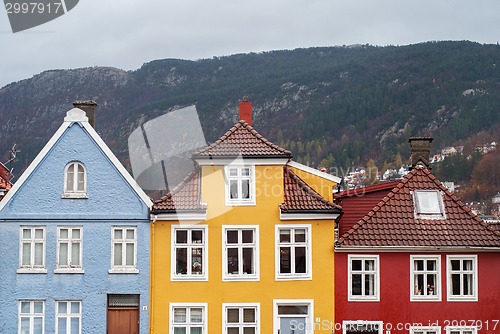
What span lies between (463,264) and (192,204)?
9881 mm

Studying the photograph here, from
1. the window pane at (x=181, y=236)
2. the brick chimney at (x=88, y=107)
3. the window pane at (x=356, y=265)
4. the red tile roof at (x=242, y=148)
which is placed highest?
the brick chimney at (x=88, y=107)

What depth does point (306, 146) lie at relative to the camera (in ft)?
635

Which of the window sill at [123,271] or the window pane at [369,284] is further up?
the window sill at [123,271]

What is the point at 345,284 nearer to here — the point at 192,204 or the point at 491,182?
the point at 192,204

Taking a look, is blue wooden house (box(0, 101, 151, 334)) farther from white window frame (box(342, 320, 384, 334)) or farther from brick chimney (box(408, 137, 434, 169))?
brick chimney (box(408, 137, 434, 169))

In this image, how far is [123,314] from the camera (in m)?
27.3

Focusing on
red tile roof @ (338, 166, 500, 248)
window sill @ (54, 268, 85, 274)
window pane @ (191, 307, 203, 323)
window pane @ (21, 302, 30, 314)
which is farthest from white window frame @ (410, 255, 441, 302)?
window pane @ (21, 302, 30, 314)

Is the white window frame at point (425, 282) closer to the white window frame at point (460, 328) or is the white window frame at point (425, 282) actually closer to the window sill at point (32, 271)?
the white window frame at point (460, 328)

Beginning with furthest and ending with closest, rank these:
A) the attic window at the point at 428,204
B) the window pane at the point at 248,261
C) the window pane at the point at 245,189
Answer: the attic window at the point at 428,204
the window pane at the point at 245,189
the window pane at the point at 248,261

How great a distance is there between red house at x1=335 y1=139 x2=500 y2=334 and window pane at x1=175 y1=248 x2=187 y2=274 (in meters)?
5.35

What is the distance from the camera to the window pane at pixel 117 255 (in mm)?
27375

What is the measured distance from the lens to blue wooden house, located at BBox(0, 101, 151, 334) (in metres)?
27.1

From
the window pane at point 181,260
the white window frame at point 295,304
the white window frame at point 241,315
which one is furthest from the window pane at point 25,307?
the white window frame at point 295,304

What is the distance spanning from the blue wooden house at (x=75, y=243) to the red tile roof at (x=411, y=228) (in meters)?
7.45
